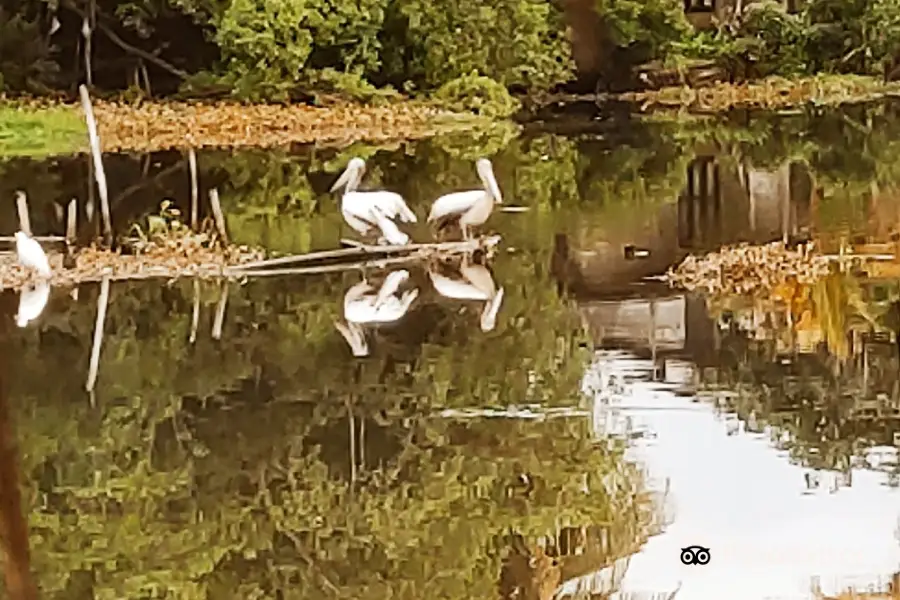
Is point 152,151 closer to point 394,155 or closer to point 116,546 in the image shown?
point 394,155

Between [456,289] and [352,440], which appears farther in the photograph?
[456,289]

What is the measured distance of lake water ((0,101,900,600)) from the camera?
16.6 ft

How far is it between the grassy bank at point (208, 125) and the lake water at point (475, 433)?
748cm

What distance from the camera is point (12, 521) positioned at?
5.60 meters

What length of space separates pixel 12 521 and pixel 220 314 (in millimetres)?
3046

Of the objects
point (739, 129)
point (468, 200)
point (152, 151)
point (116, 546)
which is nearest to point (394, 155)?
point (152, 151)

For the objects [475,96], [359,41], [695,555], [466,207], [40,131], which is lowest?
[695,555]

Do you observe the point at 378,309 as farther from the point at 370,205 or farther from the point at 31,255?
the point at 31,255

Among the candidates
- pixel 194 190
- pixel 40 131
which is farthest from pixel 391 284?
pixel 40 131

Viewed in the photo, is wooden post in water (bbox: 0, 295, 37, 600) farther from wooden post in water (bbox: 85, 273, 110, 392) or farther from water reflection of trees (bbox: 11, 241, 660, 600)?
wooden post in water (bbox: 85, 273, 110, 392)

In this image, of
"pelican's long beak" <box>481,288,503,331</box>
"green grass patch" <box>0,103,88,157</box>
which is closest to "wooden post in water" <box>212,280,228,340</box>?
"pelican's long beak" <box>481,288,503,331</box>

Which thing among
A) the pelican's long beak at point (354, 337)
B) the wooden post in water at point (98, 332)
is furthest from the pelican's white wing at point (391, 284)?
the wooden post in water at point (98, 332)

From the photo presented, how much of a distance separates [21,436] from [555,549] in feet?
8.61

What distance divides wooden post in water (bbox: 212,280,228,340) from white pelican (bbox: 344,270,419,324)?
2.22 feet
